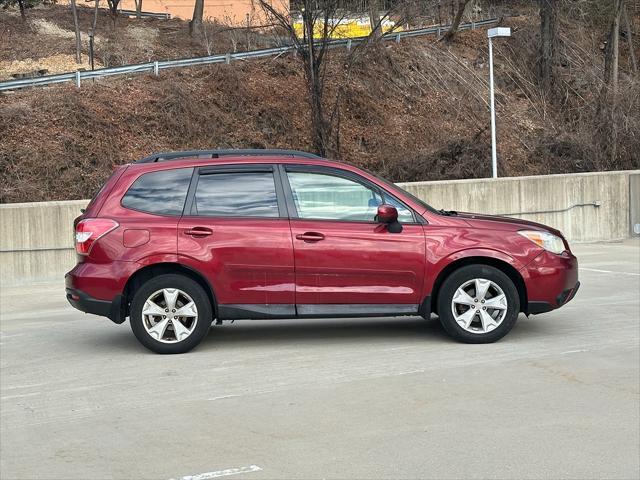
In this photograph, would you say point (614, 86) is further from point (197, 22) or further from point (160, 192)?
point (160, 192)

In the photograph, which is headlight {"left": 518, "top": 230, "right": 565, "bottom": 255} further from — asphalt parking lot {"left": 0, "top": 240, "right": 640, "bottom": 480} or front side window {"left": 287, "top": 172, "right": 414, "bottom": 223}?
front side window {"left": 287, "top": 172, "right": 414, "bottom": 223}

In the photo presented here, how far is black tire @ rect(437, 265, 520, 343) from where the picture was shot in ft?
29.5

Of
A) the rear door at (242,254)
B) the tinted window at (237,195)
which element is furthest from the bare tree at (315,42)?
the rear door at (242,254)

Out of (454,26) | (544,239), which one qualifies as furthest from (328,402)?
(454,26)

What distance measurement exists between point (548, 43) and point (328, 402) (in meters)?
30.1

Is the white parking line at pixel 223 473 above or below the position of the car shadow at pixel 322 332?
below

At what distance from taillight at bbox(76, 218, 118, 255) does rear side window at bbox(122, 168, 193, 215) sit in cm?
24

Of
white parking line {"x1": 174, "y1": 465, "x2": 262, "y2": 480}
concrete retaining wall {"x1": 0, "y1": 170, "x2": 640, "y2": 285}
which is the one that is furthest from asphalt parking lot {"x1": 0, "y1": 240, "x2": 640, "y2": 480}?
concrete retaining wall {"x1": 0, "y1": 170, "x2": 640, "y2": 285}

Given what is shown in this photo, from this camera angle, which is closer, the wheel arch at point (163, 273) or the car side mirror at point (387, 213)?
the car side mirror at point (387, 213)

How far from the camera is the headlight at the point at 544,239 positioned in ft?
30.1

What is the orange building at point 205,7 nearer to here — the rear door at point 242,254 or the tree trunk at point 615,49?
the tree trunk at point 615,49

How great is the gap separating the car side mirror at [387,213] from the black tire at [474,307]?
29.4 inches

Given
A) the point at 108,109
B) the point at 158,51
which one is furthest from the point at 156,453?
the point at 158,51

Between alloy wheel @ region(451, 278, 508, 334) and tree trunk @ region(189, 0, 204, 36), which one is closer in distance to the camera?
alloy wheel @ region(451, 278, 508, 334)
